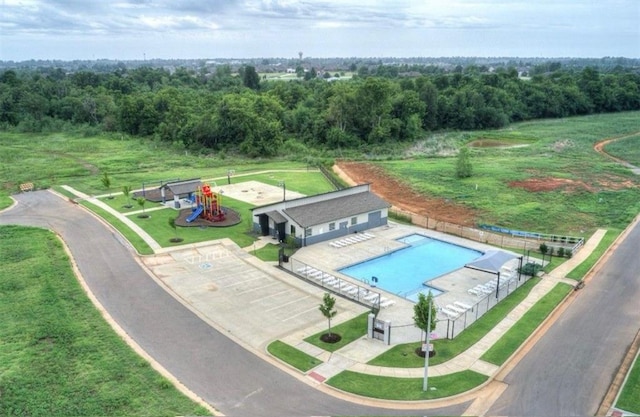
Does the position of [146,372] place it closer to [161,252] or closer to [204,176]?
[161,252]

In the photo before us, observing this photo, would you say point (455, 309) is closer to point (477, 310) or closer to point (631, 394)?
point (477, 310)

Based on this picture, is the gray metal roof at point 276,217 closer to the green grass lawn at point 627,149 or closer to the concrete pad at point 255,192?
the concrete pad at point 255,192

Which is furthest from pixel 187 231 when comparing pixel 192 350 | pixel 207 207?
pixel 192 350

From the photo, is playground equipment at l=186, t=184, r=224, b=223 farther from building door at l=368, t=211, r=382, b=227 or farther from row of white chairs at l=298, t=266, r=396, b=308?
row of white chairs at l=298, t=266, r=396, b=308

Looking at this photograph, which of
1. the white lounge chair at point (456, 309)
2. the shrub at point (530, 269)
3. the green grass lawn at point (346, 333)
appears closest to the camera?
the green grass lawn at point (346, 333)

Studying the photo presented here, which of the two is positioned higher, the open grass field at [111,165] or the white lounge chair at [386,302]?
the open grass field at [111,165]

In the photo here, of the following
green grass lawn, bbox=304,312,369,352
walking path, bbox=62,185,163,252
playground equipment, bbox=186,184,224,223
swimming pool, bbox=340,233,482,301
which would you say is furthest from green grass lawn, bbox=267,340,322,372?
playground equipment, bbox=186,184,224,223

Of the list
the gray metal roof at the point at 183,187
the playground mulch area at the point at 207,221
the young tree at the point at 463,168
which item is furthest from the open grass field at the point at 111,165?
the young tree at the point at 463,168
